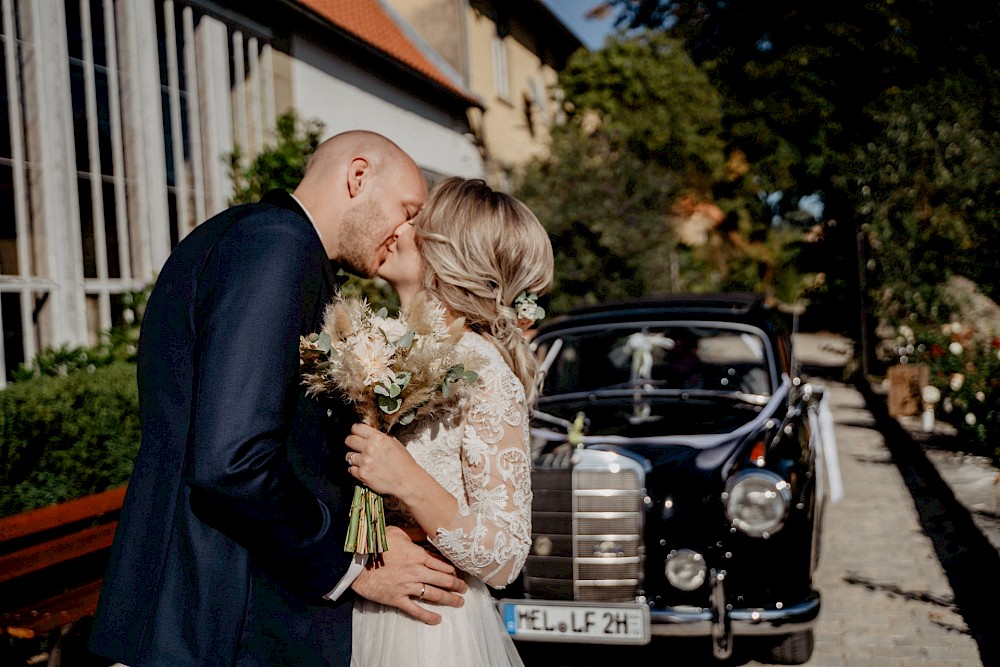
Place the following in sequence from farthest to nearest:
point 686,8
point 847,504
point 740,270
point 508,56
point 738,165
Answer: point 740,270 < point 738,165 < point 686,8 < point 508,56 < point 847,504

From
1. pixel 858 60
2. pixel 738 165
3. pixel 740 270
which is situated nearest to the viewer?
pixel 858 60

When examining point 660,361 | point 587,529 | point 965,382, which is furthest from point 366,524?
point 965,382

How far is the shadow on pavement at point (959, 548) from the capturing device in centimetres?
490

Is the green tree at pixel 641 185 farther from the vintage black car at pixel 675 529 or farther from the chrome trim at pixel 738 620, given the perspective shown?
the chrome trim at pixel 738 620

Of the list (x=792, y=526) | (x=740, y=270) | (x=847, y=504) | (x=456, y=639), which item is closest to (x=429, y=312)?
(x=456, y=639)

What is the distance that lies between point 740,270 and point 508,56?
61.5 feet

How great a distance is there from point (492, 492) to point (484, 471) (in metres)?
0.06

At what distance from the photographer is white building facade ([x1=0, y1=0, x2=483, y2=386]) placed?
5945 millimetres

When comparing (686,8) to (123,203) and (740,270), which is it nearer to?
(740,270)

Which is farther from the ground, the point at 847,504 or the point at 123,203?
the point at 123,203

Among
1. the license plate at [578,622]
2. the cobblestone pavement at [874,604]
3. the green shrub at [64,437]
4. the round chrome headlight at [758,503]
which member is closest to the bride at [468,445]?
the license plate at [578,622]

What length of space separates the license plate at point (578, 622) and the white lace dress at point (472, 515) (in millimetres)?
1840

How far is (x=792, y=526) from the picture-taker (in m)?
4.11

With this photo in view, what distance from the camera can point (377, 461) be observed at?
1888 mm
